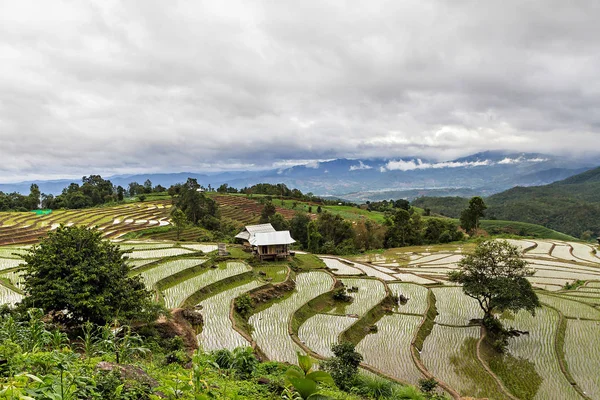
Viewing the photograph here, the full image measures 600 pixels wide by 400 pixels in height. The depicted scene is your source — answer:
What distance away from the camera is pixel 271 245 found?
3256 cm

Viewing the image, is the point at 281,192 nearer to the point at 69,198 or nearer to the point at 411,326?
the point at 69,198

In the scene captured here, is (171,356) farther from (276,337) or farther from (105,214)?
(105,214)

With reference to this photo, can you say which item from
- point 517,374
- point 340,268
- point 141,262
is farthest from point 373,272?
point 141,262

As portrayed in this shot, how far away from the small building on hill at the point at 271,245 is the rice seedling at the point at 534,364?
770 inches

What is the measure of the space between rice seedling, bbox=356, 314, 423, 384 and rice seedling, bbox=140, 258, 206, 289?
14.3m

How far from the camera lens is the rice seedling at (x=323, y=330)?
53.9 feet

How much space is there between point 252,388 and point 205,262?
71.2 ft

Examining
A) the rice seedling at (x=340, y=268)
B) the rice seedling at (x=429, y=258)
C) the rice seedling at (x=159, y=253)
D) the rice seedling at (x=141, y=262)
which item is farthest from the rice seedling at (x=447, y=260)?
the rice seedling at (x=141, y=262)

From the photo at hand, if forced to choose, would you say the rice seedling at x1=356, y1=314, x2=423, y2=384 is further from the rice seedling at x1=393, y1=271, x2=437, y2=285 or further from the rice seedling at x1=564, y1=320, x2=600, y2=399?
the rice seedling at x1=393, y1=271, x2=437, y2=285

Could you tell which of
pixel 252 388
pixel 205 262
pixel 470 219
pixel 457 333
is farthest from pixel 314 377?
pixel 470 219

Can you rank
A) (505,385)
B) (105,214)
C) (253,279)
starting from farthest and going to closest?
(105,214) < (253,279) < (505,385)

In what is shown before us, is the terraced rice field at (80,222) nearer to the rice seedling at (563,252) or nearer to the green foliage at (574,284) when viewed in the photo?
the green foliage at (574,284)

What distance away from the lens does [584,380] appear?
554 inches

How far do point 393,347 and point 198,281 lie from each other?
46.0 ft
